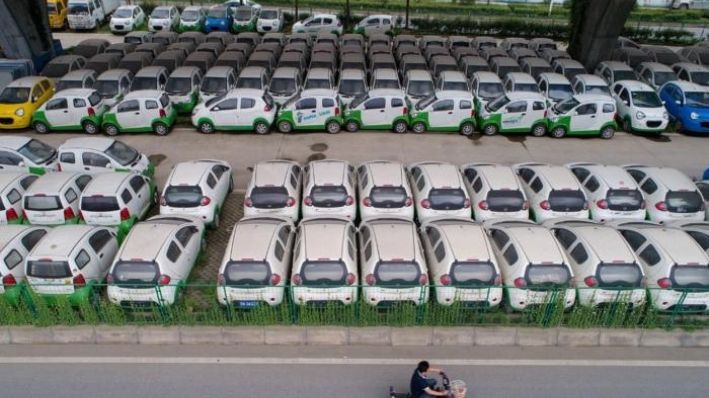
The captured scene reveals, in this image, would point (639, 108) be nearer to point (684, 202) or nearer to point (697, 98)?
point (697, 98)

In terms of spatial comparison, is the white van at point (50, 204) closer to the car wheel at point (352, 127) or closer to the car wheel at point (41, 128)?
the car wheel at point (41, 128)

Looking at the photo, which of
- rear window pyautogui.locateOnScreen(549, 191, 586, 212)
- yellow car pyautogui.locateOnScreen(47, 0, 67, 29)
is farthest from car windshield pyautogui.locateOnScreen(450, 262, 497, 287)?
yellow car pyautogui.locateOnScreen(47, 0, 67, 29)

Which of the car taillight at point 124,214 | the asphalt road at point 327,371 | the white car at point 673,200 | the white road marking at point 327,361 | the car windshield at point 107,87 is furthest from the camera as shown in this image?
the car windshield at point 107,87

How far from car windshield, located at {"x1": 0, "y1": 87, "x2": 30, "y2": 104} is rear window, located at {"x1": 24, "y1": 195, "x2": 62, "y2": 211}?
8.31 meters

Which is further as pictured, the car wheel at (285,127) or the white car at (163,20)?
the white car at (163,20)

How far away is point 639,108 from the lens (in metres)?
18.4

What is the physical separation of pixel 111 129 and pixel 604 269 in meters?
15.0

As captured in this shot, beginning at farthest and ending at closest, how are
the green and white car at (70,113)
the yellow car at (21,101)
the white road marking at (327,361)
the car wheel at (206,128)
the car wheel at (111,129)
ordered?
the yellow car at (21,101) → the car wheel at (206,128) → the car wheel at (111,129) → the green and white car at (70,113) → the white road marking at (327,361)

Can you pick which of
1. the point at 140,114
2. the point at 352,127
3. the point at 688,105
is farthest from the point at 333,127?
the point at 688,105

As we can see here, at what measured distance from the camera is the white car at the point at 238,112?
17.4 meters

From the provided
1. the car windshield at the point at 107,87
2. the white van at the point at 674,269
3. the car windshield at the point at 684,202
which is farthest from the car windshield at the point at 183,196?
the car windshield at the point at 684,202

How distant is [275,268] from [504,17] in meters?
32.7

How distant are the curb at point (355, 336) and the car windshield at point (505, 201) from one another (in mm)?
3382

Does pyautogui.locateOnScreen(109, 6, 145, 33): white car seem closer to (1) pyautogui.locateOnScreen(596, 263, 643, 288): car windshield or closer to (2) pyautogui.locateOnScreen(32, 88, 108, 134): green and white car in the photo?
(2) pyautogui.locateOnScreen(32, 88, 108, 134): green and white car
